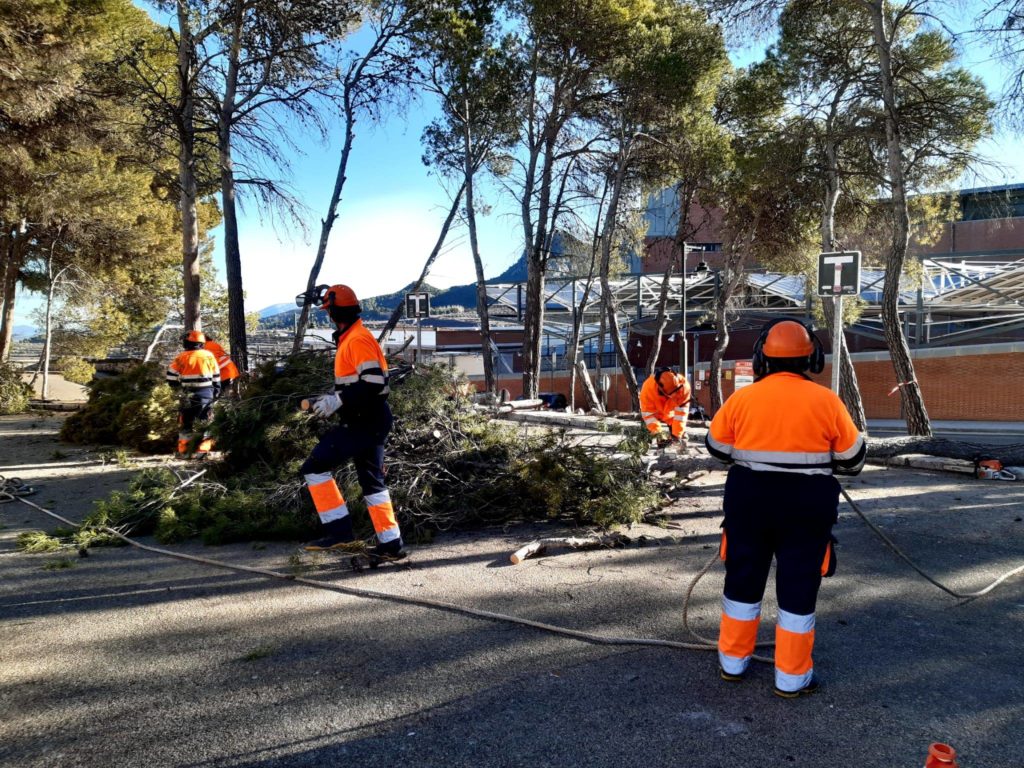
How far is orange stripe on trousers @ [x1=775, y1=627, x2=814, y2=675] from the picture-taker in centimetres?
303

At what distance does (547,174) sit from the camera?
1683 centimetres

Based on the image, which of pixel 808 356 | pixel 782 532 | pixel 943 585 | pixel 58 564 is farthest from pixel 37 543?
pixel 943 585

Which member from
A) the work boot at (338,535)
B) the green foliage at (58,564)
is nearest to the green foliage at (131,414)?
the green foliage at (58,564)

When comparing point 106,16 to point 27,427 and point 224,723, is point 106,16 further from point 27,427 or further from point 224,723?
point 224,723

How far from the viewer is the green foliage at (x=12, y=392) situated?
58.4 ft

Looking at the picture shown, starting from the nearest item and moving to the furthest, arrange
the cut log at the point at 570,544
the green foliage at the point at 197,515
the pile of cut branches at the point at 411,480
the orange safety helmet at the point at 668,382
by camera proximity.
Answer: the cut log at the point at 570,544 < the green foliage at the point at 197,515 < the pile of cut branches at the point at 411,480 < the orange safety helmet at the point at 668,382

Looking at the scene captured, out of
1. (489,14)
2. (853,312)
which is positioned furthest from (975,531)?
(853,312)

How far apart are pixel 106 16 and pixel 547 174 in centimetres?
1067

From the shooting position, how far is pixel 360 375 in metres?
4.81

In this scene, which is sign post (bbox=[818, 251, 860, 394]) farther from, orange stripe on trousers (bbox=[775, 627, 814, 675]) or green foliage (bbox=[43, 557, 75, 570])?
green foliage (bbox=[43, 557, 75, 570])

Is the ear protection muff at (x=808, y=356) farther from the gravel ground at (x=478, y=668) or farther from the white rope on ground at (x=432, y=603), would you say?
the gravel ground at (x=478, y=668)

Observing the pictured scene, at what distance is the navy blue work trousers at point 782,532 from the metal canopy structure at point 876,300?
17530mm

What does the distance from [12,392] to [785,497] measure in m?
21.2

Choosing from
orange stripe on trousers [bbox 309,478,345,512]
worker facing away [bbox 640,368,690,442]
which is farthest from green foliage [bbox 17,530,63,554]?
worker facing away [bbox 640,368,690,442]
